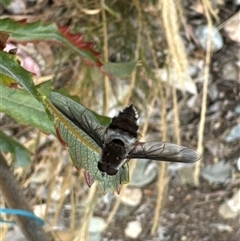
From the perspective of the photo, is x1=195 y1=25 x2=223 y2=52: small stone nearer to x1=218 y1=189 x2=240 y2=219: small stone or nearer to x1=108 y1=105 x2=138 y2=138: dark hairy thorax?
x1=218 y1=189 x2=240 y2=219: small stone

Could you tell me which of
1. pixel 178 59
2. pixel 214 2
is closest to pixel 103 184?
pixel 178 59

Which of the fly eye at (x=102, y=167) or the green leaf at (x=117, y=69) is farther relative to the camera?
the green leaf at (x=117, y=69)

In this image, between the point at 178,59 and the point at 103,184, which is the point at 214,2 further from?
the point at 103,184

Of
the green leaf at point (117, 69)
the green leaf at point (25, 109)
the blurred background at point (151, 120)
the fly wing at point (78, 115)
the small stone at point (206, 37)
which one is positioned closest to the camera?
the fly wing at point (78, 115)

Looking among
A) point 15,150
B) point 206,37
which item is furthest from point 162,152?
point 206,37

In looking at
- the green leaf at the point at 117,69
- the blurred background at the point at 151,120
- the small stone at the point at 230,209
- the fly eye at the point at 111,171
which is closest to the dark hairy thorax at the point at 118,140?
the fly eye at the point at 111,171

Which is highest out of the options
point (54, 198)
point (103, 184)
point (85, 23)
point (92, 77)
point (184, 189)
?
point (85, 23)

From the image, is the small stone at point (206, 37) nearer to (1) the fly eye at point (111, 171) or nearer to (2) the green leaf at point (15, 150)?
(2) the green leaf at point (15, 150)
